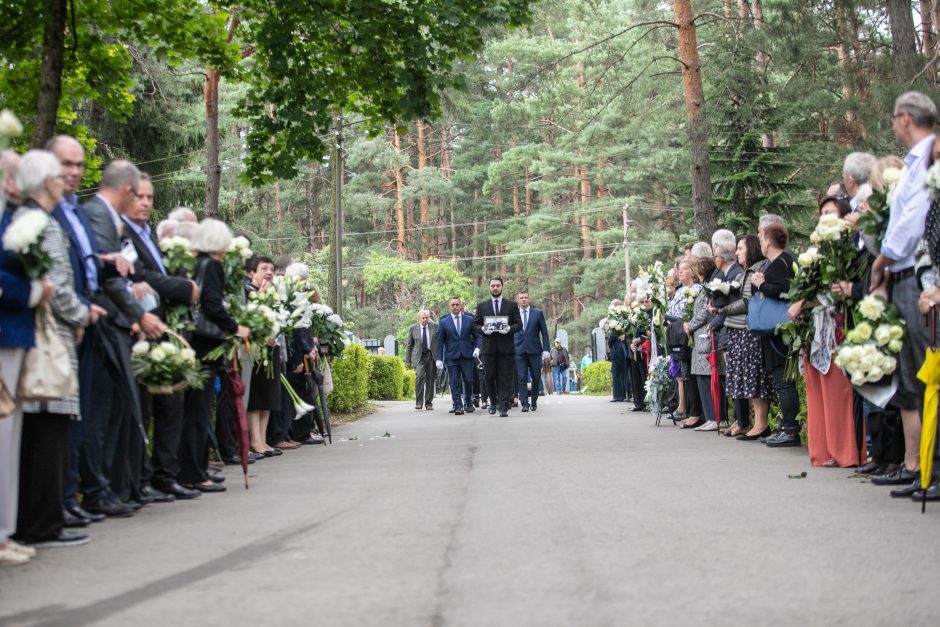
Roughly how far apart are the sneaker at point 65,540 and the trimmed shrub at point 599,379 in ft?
108

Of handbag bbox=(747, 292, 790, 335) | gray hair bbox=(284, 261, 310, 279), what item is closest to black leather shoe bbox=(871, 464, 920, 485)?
handbag bbox=(747, 292, 790, 335)

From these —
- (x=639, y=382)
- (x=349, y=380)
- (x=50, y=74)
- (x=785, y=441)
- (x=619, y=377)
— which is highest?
(x=50, y=74)

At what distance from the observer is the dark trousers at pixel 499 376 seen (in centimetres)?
2228

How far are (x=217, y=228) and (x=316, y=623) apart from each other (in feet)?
18.8

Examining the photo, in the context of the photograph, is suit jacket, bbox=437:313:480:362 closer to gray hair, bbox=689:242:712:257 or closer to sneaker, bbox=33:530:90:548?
gray hair, bbox=689:242:712:257

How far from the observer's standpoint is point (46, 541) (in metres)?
6.93

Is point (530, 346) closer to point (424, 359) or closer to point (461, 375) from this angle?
point (461, 375)

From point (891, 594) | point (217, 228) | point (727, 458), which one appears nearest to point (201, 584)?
point (891, 594)

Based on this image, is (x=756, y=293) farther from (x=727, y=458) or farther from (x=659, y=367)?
(x=659, y=367)

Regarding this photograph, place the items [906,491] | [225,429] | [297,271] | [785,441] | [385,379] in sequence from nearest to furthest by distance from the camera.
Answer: [906,491] < [785,441] < [225,429] < [297,271] < [385,379]

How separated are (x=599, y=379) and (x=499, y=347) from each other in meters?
18.2

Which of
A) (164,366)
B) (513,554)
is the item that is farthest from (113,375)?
(513,554)

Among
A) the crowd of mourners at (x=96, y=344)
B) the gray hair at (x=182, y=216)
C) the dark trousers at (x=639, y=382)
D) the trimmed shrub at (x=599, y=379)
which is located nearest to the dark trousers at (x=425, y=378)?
the dark trousers at (x=639, y=382)

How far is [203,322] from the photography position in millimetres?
9898
